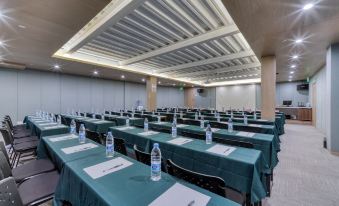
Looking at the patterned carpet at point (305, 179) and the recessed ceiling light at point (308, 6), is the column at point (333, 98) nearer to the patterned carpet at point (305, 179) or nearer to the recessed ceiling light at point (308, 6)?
the patterned carpet at point (305, 179)

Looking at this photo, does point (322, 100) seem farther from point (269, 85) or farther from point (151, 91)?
point (151, 91)

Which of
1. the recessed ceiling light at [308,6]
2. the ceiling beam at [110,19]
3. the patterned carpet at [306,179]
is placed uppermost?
the ceiling beam at [110,19]

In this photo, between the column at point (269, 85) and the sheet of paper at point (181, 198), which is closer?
the sheet of paper at point (181, 198)

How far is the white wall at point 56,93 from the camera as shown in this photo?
8.30 metres

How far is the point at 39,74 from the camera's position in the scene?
360 inches

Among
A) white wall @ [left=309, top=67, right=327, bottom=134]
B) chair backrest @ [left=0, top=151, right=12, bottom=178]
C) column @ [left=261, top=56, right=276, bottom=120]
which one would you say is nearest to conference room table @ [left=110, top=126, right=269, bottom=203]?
chair backrest @ [left=0, top=151, right=12, bottom=178]

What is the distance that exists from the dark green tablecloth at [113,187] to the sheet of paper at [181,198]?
40 mm

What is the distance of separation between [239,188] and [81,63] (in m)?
7.73

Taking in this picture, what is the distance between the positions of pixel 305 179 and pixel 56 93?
11521mm

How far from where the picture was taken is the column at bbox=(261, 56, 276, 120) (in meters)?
6.04

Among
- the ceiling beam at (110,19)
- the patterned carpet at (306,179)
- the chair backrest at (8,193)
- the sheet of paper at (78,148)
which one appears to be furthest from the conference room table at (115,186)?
the ceiling beam at (110,19)

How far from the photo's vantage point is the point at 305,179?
3.19 meters

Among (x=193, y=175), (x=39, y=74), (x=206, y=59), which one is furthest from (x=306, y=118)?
(x=39, y=74)

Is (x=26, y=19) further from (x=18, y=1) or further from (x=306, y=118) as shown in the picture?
(x=306, y=118)
